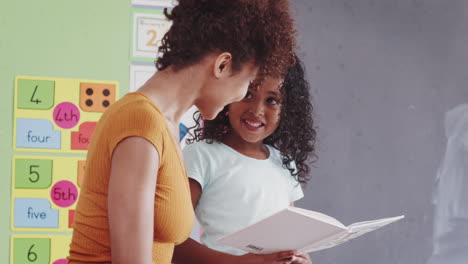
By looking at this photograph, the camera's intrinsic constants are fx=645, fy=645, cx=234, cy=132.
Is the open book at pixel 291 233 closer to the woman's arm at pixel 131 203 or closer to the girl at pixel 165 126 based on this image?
the girl at pixel 165 126

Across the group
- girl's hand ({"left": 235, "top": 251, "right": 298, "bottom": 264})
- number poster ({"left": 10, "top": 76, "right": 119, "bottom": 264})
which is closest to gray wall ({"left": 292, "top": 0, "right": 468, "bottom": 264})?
number poster ({"left": 10, "top": 76, "right": 119, "bottom": 264})

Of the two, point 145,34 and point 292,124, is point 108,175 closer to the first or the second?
point 292,124

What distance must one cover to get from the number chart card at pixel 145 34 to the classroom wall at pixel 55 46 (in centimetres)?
2

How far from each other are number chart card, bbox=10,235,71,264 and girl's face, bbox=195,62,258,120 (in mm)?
1030

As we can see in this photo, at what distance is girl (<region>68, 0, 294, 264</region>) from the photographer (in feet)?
2.84

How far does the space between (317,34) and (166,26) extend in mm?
556

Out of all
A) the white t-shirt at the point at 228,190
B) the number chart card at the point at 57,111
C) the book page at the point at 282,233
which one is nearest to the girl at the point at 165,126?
the book page at the point at 282,233

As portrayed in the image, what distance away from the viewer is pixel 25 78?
75.2 inches

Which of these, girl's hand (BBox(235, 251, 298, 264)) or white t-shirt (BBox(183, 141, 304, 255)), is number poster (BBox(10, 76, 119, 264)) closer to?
white t-shirt (BBox(183, 141, 304, 255))

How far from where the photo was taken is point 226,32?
0.98 m

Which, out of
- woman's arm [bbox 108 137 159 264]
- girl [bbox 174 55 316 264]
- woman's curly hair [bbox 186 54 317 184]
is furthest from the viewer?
woman's curly hair [bbox 186 54 317 184]

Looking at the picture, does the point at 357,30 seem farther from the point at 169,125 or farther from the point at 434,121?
the point at 169,125

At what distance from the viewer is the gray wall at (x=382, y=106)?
2.27m

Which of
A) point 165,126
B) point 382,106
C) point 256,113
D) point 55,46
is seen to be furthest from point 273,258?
point 382,106
